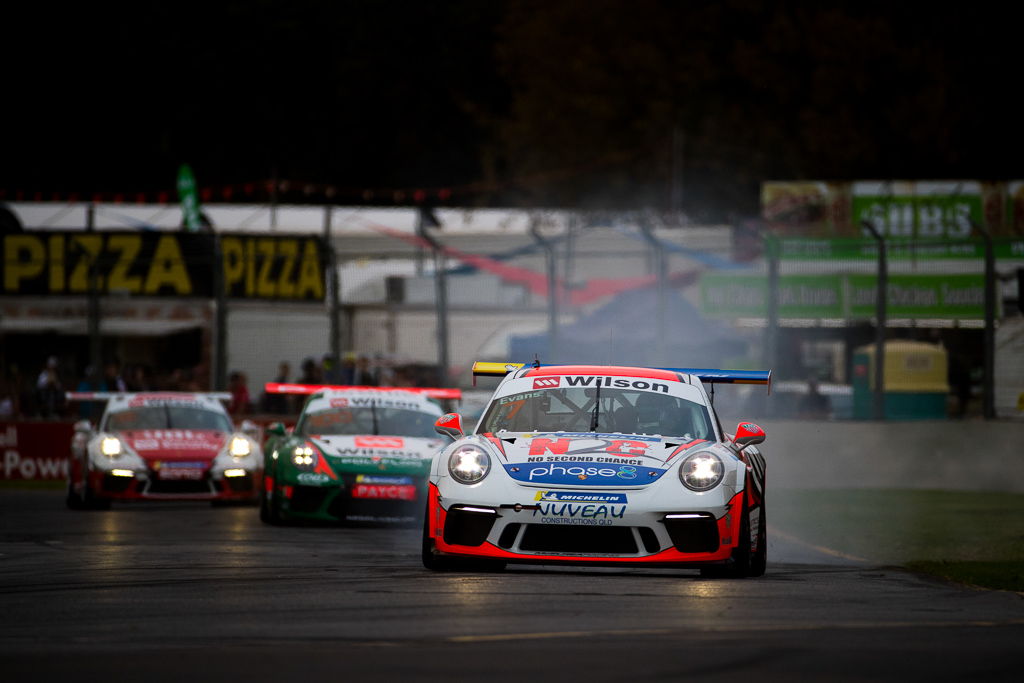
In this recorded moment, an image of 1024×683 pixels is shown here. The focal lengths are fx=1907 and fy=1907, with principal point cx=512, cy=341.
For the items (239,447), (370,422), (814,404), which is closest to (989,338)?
(814,404)

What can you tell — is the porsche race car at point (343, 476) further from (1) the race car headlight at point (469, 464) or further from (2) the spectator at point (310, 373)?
(2) the spectator at point (310, 373)

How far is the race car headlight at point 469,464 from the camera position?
10.3m

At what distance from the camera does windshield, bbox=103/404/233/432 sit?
2009 centimetres

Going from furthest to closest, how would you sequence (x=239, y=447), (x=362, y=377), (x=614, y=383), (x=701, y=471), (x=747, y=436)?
(x=362, y=377), (x=239, y=447), (x=614, y=383), (x=747, y=436), (x=701, y=471)

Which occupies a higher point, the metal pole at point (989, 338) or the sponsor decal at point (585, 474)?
the metal pole at point (989, 338)

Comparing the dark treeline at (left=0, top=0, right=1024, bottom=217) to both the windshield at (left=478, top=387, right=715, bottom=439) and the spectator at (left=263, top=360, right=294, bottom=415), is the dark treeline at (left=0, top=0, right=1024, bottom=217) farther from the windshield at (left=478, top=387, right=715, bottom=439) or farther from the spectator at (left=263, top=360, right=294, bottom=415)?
the windshield at (left=478, top=387, right=715, bottom=439)

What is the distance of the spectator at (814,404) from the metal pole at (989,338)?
2336 millimetres

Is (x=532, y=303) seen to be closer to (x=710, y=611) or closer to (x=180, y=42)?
(x=710, y=611)

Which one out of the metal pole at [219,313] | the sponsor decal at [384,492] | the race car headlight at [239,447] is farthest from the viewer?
the metal pole at [219,313]

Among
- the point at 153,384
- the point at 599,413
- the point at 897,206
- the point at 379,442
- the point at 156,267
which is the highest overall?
the point at 897,206

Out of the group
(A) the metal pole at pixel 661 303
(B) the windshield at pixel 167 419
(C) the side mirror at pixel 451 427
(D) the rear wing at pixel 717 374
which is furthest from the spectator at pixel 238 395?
(C) the side mirror at pixel 451 427

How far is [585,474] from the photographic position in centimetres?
1015

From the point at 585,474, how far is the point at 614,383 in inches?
54.0

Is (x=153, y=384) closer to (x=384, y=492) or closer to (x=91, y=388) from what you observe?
(x=91, y=388)
